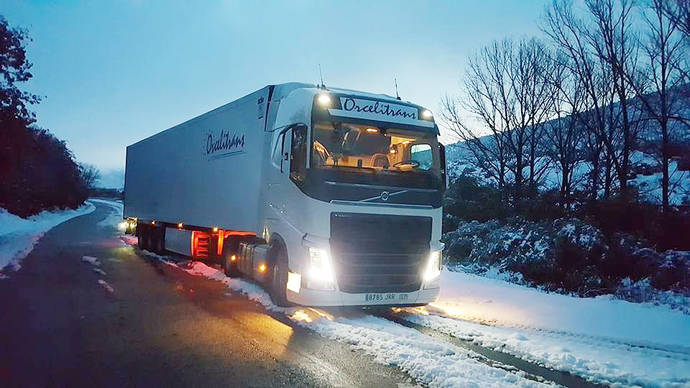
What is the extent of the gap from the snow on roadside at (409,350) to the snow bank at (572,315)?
1.97 m

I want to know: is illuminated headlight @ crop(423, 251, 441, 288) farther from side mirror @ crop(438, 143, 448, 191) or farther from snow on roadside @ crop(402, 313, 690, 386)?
side mirror @ crop(438, 143, 448, 191)

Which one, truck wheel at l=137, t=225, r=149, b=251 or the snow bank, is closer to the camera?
the snow bank

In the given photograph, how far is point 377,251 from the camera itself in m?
7.76

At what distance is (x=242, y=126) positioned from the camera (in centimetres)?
1072

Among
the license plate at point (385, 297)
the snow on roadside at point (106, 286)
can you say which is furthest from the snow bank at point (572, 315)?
the snow on roadside at point (106, 286)

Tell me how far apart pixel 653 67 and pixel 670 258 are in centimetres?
1019

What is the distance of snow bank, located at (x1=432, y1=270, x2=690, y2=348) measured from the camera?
7.20 m

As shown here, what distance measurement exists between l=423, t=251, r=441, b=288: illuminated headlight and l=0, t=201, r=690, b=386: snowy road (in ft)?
1.94

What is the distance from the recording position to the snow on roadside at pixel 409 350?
5.04 meters

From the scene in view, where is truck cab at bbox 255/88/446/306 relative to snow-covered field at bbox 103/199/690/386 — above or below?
above

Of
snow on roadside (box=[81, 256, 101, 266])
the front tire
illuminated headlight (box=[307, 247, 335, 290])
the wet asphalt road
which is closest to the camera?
the wet asphalt road

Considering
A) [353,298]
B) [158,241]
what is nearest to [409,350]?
[353,298]

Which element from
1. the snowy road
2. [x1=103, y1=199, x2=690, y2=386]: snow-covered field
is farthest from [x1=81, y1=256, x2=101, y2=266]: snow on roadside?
[x1=103, y1=199, x2=690, y2=386]: snow-covered field

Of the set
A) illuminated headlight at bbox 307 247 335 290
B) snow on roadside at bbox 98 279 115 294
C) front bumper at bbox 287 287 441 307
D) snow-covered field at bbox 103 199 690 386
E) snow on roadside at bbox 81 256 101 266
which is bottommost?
snow on roadside at bbox 98 279 115 294
